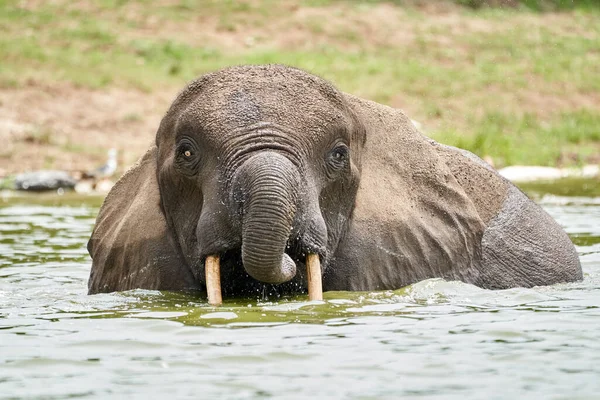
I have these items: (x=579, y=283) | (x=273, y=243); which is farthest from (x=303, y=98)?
(x=579, y=283)

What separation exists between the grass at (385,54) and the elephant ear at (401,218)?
45.3 feet

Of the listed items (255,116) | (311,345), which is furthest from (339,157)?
(311,345)

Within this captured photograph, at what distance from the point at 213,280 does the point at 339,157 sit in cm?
105

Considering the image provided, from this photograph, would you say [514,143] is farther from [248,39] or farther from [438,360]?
[438,360]

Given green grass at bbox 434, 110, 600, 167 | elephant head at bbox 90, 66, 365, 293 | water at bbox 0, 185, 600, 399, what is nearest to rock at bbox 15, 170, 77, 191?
green grass at bbox 434, 110, 600, 167

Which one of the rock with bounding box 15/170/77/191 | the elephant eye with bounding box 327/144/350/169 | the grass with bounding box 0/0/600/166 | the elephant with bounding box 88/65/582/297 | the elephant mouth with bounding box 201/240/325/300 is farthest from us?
the grass with bounding box 0/0/600/166

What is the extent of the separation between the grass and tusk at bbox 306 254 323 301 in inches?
603

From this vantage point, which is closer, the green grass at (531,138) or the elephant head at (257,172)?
the elephant head at (257,172)

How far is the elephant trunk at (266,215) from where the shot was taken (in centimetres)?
655

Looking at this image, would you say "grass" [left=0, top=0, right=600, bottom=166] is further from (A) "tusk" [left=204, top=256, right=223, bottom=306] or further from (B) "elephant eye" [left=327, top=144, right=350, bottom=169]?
(A) "tusk" [left=204, top=256, right=223, bottom=306]

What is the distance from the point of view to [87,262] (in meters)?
11.5

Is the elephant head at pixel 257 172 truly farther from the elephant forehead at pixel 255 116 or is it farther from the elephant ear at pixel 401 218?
the elephant ear at pixel 401 218

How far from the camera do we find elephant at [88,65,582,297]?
6902mm

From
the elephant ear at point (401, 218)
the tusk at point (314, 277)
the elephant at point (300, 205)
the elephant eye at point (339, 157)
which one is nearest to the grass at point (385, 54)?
the elephant at point (300, 205)
